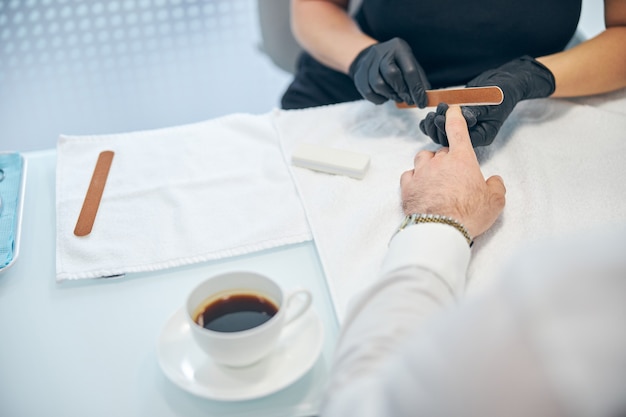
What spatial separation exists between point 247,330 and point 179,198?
309mm

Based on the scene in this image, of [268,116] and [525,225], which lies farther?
[268,116]

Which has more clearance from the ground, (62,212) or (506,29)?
(506,29)

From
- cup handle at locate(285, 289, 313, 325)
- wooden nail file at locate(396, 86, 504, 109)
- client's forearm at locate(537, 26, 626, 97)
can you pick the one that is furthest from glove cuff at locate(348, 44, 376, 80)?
cup handle at locate(285, 289, 313, 325)

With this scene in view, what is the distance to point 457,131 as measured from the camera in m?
0.90

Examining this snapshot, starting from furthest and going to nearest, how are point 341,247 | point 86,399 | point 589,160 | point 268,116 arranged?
1. point 268,116
2. point 589,160
3. point 341,247
4. point 86,399

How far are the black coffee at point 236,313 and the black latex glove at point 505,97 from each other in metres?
0.41

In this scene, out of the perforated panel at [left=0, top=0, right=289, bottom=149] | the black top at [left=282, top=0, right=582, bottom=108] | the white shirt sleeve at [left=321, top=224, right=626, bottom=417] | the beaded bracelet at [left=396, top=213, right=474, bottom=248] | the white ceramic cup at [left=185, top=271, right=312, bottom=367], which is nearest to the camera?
the white shirt sleeve at [left=321, top=224, right=626, bottom=417]

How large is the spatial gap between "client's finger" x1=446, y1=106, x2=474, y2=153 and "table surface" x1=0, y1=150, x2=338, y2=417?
0.80 feet

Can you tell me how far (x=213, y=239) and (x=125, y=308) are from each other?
14cm

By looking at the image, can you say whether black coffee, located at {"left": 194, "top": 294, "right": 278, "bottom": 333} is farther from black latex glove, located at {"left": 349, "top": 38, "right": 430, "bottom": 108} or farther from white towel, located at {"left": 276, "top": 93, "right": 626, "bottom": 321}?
black latex glove, located at {"left": 349, "top": 38, "right": 430, "bottom": 108}

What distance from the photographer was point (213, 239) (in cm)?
84

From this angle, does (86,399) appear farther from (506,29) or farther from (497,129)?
(506,29)

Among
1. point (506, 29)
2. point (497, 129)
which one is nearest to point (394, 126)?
point (497, 129)

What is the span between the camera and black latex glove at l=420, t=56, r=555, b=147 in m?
0.94
